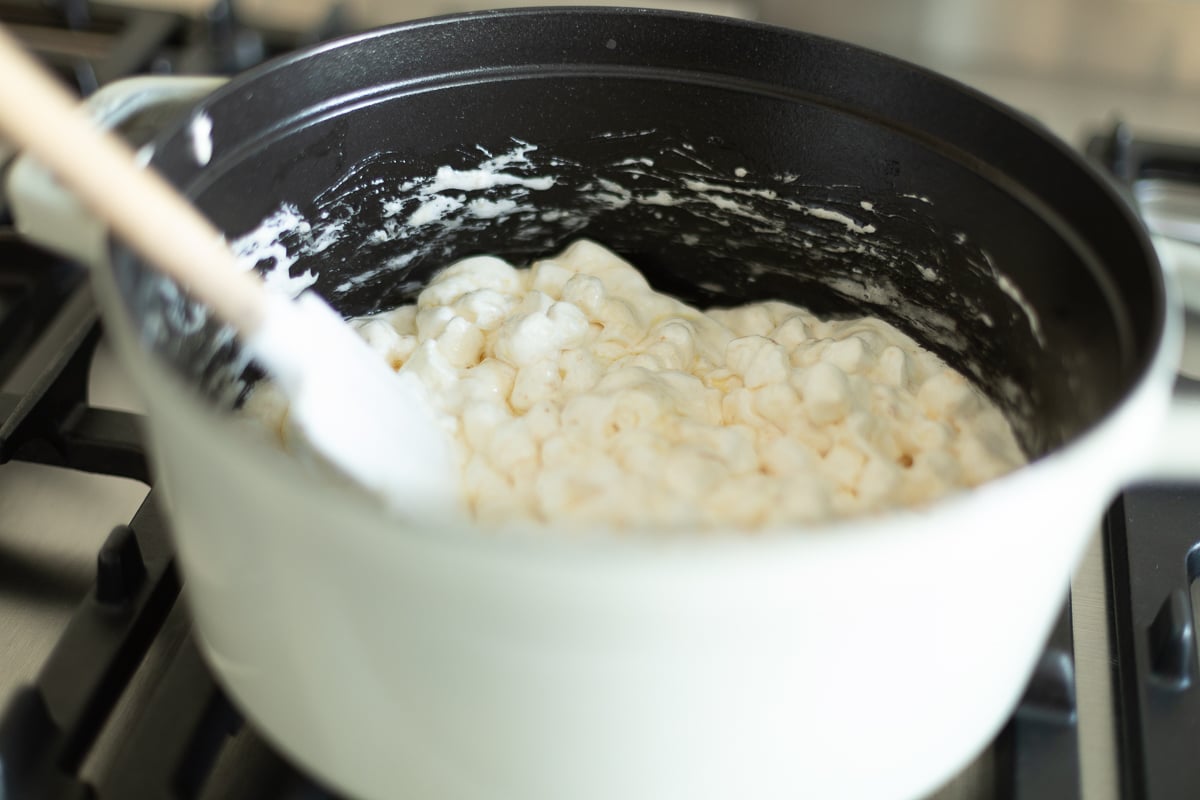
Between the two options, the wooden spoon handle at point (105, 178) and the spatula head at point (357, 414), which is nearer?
the wooden spoon handle at point (105, 178)

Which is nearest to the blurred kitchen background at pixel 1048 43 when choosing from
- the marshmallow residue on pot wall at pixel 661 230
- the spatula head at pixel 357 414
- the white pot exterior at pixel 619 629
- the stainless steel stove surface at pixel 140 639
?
the marshmallow residue on pot wall at pixel 661 230

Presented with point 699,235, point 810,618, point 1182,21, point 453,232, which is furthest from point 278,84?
point 1182,21

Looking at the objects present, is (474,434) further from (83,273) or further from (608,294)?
(83,273)

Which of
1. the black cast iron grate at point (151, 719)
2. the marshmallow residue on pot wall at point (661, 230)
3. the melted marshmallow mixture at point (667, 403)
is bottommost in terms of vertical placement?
the black cast iron grate at point (151, 719)

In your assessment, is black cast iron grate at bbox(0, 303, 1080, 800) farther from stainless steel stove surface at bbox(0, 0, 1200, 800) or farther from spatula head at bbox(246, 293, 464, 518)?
spatula head at bbox(246, 293, 464, 518)

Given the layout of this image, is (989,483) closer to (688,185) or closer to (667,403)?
(667,403)

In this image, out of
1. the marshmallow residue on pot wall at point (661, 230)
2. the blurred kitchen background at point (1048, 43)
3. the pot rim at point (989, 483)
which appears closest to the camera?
the pot rim at point (989, 483)

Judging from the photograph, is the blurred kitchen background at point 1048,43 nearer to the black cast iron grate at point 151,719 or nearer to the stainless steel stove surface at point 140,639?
the stainless steel stove surface at point 140,639
